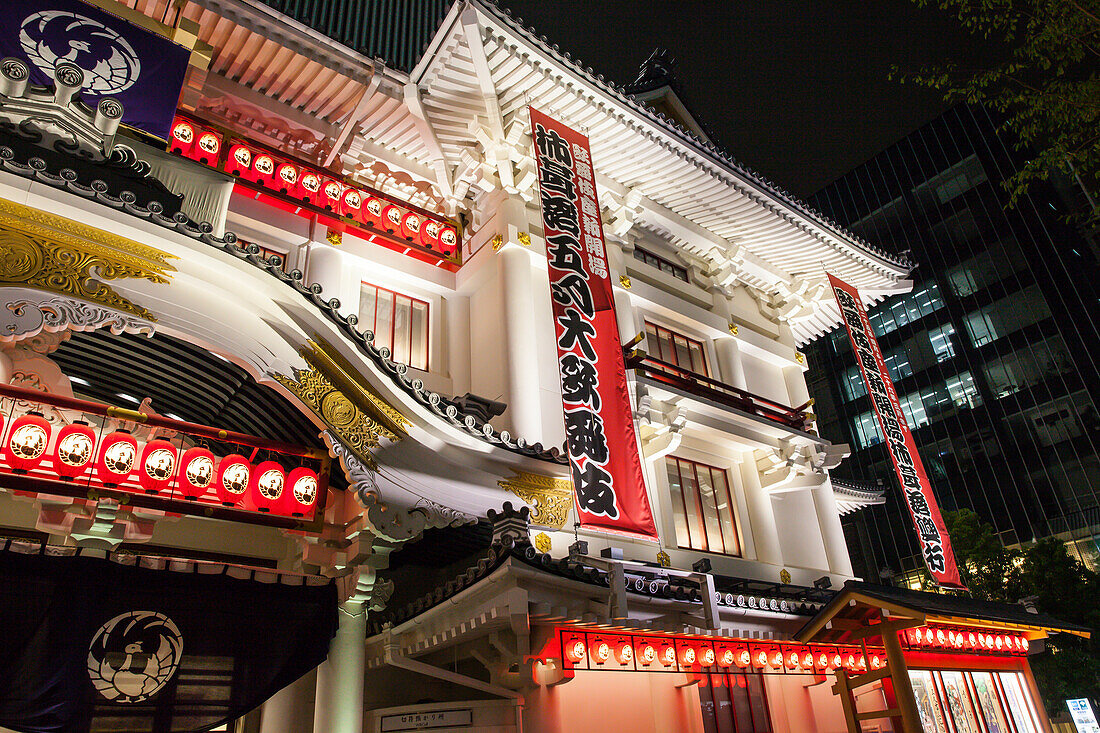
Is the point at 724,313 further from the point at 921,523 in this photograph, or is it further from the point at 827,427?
the point at 827,427

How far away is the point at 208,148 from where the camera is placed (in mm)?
11812

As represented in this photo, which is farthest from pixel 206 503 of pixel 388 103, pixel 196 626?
pixel 388 103

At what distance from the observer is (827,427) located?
187 feet

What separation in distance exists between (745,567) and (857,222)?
174 ft

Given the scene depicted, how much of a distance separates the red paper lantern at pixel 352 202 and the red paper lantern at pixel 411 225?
0.98 metres

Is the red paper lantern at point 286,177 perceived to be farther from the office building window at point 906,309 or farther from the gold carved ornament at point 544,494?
the office building window at point 906,309

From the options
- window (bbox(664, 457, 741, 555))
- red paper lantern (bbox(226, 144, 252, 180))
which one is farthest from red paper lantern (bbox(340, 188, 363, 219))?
window (bbox(664, 457, 741, 555))

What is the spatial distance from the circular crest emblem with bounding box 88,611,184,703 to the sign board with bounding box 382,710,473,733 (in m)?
2.87

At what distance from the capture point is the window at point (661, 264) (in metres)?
18.0

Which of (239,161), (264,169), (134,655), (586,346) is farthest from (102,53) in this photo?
(586,346)

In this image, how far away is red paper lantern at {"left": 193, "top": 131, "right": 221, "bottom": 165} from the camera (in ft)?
38.3

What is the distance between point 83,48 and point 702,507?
13.7m

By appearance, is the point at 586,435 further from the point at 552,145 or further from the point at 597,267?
the point at 552,145

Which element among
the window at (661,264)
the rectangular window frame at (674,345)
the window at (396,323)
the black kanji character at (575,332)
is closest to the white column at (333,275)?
the window at (396,323)
